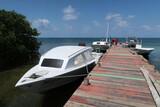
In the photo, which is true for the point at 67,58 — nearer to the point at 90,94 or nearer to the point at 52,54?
the point at 52,54

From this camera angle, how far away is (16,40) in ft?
70.7

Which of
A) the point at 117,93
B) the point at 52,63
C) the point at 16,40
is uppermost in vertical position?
the point at 16,40

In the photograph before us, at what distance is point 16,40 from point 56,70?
46.0 ft

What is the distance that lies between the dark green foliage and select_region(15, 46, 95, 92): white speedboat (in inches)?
421

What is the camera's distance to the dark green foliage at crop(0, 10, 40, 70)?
772 inches

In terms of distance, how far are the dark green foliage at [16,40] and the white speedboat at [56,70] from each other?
35.1 ft

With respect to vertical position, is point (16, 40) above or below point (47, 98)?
above

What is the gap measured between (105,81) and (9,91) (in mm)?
6387

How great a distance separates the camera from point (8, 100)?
9.73 m

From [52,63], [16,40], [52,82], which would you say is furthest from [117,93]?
[16,40]

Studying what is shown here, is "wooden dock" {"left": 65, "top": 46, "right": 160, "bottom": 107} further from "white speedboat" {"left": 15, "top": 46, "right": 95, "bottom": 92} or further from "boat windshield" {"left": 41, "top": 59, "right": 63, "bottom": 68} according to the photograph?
"boat windshield" {"left": 41, "top": 59, "right": 63, "bottom": 68}

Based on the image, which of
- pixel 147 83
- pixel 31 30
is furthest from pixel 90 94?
pixel 31 30

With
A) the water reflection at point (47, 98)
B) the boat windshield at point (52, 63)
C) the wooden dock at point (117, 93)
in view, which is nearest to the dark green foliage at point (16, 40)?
the water reflection at point (47, 98)

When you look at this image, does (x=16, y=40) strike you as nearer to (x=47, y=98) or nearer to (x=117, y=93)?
(x=47, y=98)
